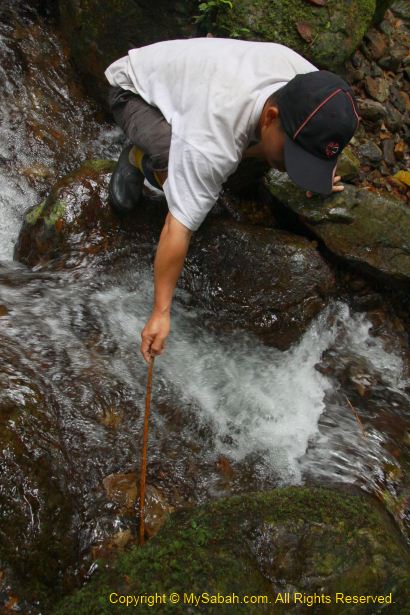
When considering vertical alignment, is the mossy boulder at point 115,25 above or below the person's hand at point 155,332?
above

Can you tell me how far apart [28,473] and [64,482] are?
23 cm

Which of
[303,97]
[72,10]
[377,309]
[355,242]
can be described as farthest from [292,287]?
[72,10]

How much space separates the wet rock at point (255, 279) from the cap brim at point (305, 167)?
1264mm

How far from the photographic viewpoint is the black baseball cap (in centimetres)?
238

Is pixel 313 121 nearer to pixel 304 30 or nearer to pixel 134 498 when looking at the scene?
pixel 134 498

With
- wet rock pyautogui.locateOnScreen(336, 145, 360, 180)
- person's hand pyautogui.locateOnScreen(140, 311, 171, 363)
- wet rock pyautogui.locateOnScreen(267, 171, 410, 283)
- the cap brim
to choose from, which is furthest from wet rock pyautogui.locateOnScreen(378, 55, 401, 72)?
person's hand pyautogui.locateOnScreen(140, 311, 171, 363)

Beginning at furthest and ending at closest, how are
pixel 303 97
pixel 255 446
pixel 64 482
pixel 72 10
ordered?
pixel 72 10 → pixel 255 446 → pixel 64 482 → pixel 303 97

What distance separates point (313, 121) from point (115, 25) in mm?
3154

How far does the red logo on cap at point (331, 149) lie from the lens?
2479 millimetres

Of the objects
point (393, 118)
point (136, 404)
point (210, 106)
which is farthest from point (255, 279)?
point (393, 118)

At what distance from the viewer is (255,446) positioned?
3.39 meters

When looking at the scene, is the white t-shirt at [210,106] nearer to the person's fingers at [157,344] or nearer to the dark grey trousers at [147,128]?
the dark grey trousers at [147,128]

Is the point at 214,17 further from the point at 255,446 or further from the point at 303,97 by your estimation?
the point at 255,446

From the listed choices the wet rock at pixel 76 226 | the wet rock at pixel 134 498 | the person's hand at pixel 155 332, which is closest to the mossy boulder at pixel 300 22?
the wet rock at pixel 76 226
